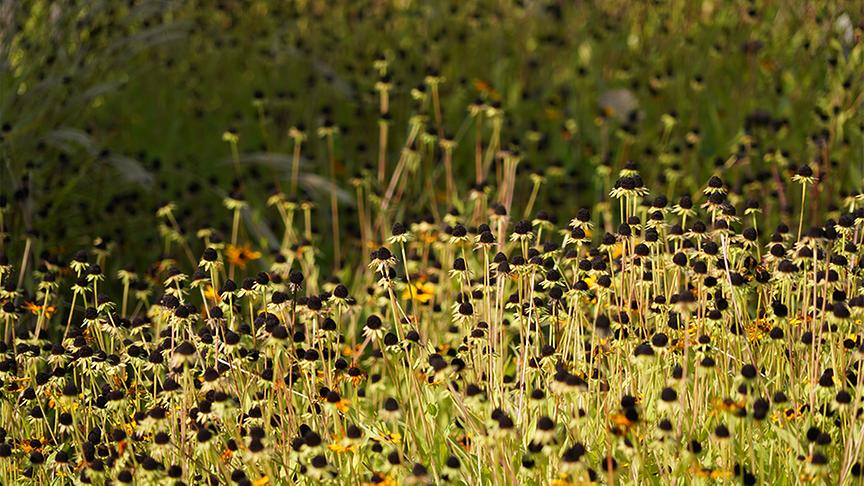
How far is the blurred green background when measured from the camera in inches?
187

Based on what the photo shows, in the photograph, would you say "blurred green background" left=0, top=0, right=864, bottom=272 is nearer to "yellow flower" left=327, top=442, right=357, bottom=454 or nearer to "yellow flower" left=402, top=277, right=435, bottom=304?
"yellow flower" left=402, top=277, right=435, bottom=304

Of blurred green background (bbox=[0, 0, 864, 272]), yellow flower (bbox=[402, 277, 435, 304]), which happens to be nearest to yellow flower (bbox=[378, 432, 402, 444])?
yellow flower (bbox=[402, 277, 435, 304])

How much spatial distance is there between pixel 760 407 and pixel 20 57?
12.5 ft

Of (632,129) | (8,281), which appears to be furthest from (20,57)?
(632,129)

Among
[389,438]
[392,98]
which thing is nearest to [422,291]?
[389,438]

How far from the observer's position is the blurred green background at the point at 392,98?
4.76 meters

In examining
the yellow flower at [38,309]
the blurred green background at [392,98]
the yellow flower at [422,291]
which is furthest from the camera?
the blurred green background at [392,98]

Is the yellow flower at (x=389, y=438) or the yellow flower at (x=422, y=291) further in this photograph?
the yellow flower at (x=422, y=291)

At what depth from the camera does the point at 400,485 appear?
2.61m

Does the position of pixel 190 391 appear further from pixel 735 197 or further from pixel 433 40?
Result: pixel 433 40

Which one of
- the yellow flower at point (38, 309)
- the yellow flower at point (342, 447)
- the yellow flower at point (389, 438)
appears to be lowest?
the yellow flower at point (389, 438)

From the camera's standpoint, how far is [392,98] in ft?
19.6

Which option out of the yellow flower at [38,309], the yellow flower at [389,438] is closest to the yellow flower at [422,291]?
the yellow flower at [389,438]

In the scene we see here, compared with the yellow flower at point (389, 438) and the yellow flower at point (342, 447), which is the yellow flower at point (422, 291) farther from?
the yellow flower at point (342, 447)
